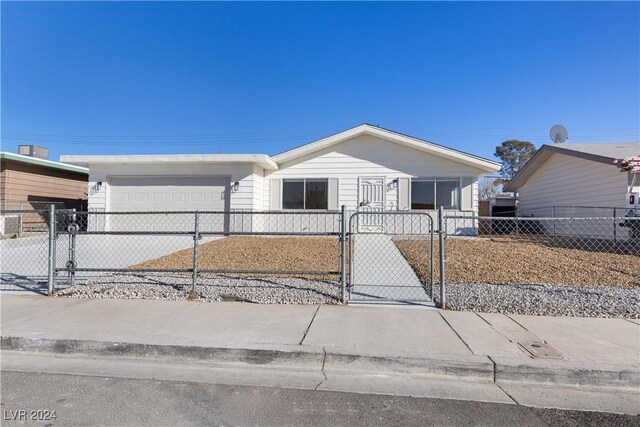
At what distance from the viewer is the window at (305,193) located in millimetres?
15188

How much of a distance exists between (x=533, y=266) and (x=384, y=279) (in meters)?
3.44

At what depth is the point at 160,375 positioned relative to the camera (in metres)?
3.71

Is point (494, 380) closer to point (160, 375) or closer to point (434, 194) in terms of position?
point (160, 375)

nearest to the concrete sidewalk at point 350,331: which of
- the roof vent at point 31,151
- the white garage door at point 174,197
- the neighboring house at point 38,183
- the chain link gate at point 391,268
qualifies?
the chain link gate at point 391,268

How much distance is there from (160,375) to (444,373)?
9.11 ft

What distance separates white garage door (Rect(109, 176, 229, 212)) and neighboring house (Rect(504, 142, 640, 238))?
13.3 meters

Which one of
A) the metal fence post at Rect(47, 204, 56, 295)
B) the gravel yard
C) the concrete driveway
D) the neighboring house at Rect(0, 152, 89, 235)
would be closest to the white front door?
the gravel yard

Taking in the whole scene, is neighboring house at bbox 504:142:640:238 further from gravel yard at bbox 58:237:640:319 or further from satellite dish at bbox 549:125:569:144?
gravel yard at bbox 58:237:640:319

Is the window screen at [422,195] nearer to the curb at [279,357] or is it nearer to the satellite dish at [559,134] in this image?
the satellite dish at [559,134]

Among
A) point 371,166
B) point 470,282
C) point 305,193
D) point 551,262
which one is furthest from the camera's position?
point 305,193

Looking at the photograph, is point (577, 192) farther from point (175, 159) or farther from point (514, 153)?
point (514, 153)

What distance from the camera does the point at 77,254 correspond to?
10.3 meters

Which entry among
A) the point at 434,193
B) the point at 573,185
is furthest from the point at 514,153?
the point at 434,193

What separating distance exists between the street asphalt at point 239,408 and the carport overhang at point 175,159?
1109 centimetres
